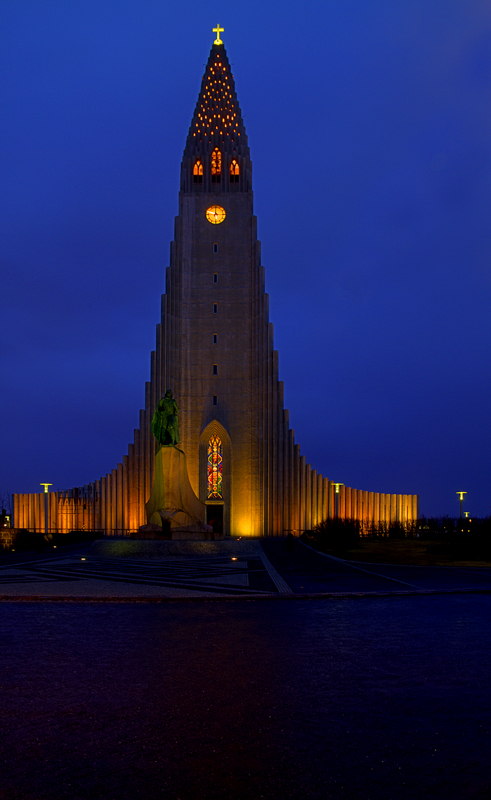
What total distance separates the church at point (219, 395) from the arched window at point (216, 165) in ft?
0.24

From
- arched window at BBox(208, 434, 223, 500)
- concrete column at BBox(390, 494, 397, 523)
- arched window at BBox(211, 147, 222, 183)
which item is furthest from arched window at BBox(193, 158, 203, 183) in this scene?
concrete column at BBox(390, 494, 397, 523)

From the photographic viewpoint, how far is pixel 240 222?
4675 centimetres

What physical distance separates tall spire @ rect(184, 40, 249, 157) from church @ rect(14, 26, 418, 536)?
0.39 feet

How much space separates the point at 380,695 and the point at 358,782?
5.55 feet

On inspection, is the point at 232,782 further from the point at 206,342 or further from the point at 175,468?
the point at 206,342

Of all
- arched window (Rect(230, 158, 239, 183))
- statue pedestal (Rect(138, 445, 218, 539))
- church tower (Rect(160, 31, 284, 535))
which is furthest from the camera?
arched window (Rect(230, 158, 239, 183))

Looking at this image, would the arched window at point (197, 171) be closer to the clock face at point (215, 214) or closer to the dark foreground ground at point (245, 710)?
the clock face at point (215, 214)

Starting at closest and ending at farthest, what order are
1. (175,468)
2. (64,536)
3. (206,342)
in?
(175,468) → (64,536) → (206,342)

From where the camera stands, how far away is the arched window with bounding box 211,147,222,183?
47688 millimetres

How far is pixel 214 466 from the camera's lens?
149ft

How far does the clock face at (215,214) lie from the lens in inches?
1847

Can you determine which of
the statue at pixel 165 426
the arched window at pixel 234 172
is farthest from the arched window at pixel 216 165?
the statue at pixel 165 426

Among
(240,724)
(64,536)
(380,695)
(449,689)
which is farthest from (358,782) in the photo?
(64,536)

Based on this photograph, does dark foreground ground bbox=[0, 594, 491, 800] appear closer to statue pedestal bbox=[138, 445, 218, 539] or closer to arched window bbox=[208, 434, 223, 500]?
statue pedestal bbox=[138, 445, 218, 539]
